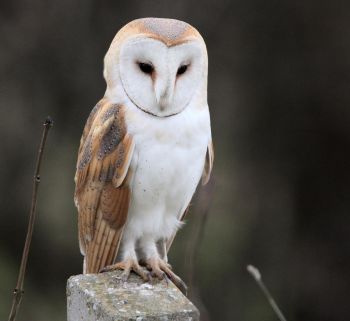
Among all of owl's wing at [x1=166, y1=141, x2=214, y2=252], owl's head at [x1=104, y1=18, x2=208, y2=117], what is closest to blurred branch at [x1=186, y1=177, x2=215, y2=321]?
owl's head at [x1=104, y1=18, x2=208, y2=117]

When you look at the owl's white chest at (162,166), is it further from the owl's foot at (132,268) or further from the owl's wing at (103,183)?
the owl's foot at (132,268)

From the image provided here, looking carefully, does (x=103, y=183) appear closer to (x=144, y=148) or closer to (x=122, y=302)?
(x=144, y=148)

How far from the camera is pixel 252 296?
320 inches

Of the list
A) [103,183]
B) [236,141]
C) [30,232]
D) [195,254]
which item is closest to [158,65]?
[103,183]

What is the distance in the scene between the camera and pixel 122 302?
8.78 ft

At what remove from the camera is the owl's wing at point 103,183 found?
370 centimetres

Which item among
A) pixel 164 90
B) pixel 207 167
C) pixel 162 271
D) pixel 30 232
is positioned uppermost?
pixel 164 90

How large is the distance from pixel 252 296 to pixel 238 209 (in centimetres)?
61

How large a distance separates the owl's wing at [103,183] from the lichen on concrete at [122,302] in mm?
945

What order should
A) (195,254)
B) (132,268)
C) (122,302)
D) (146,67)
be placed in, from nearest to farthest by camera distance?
(122,302) < (195,254) < (132,268) < (146,67)

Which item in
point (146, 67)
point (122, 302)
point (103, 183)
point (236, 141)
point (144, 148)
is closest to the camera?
point (122, 302)

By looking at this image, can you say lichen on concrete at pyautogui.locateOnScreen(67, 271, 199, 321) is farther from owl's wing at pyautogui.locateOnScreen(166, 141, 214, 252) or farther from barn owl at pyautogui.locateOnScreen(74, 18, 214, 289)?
owl's wing at pyautogui.locateOnScreen(166, 141, 214, 252)

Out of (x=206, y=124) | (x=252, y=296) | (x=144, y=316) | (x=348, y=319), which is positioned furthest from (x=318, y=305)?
(x=144, y=316)

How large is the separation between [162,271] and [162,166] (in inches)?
14.7
